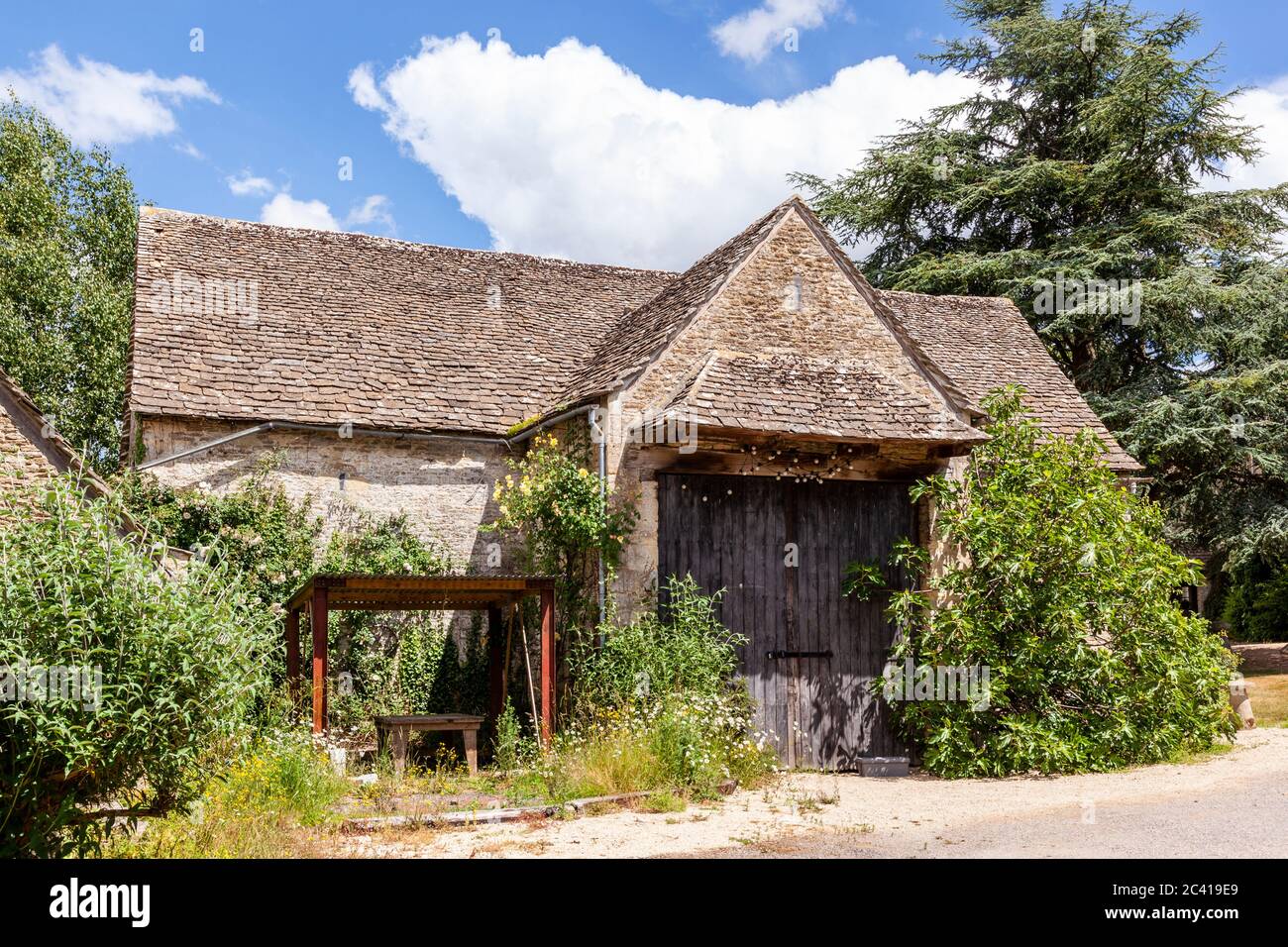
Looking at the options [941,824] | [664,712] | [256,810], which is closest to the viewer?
[256,810]

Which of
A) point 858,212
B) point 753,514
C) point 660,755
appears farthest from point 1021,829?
point 858,212

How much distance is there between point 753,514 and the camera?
11.4 meters

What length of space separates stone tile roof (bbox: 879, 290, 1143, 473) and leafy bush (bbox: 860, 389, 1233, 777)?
2925mm

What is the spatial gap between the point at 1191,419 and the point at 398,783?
17062mm

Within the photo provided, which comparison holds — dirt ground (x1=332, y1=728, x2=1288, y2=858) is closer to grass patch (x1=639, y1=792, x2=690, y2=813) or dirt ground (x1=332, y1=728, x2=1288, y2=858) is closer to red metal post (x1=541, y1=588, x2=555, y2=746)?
grass patch (x1=639, y1=792, x2=690, y2=813)

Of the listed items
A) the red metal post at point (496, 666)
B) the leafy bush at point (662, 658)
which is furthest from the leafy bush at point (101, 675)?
the red metal post at point (496, 666)

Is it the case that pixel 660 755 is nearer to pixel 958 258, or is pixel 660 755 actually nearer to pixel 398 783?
pixel 398 783

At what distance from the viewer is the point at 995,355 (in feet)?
54.5

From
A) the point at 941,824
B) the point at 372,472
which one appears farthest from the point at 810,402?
the point at 372,472

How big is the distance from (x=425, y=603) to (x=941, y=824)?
19.8 feet

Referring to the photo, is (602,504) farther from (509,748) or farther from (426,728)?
(426,728)

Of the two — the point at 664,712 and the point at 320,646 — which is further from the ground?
the point at 320,646

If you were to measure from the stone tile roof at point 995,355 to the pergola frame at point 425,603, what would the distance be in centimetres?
655

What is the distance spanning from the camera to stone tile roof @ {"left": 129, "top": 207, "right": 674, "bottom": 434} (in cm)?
1264
